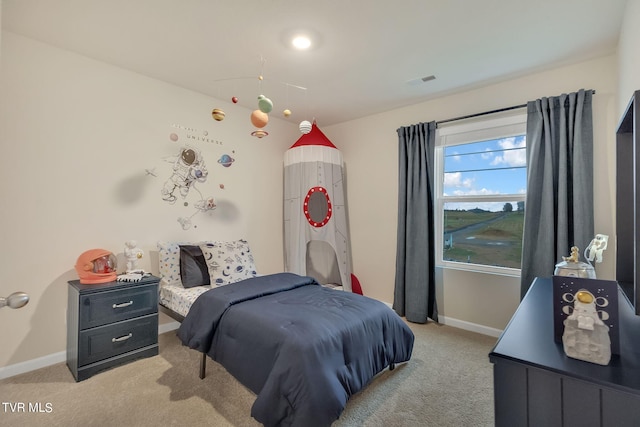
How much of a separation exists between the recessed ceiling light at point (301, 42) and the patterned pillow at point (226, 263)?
76.6 inches

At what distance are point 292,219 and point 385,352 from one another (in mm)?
2099

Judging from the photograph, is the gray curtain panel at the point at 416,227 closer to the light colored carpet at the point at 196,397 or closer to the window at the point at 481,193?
the window at the point at 481,193

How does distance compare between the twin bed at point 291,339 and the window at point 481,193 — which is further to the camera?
the window at point 481,193

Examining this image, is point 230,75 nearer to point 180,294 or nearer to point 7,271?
point 180,294

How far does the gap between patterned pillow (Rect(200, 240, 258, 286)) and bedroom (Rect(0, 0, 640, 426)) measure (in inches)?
18.1

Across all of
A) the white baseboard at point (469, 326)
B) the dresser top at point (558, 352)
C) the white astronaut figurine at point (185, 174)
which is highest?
the white astronaut figurine at point (185, 174)

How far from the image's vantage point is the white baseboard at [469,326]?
2994 mm

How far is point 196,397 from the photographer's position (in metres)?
1.99

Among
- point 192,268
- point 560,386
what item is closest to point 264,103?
point 192,268

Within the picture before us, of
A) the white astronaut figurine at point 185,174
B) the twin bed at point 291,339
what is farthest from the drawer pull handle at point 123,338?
the white astronaut figurine at point 185,174

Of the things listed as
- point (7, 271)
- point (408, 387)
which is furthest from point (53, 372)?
point (408, 387)

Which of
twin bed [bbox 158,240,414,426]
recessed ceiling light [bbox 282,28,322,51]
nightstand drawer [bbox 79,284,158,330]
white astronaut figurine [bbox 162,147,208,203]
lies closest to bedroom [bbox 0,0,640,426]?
white astronaut figurine [bbox 162,147,208,203]

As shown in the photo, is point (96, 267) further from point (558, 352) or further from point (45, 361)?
point (558, 352)

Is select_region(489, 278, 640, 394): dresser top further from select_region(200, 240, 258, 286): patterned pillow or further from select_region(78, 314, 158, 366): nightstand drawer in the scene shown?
select_region(78, 314, 158, 366): nightstand drawer
